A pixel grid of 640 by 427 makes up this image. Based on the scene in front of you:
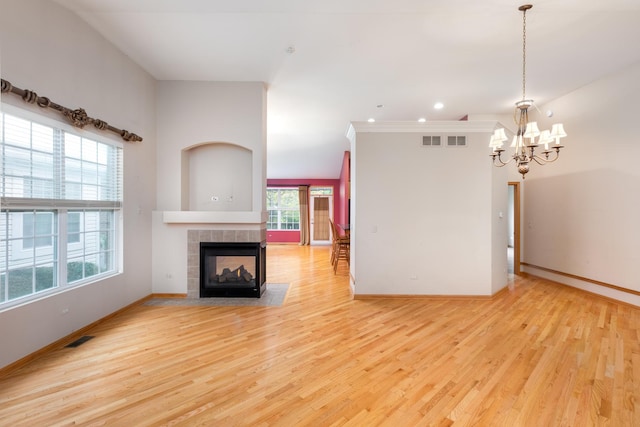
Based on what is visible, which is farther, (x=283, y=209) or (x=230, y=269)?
(x=283, y=209)

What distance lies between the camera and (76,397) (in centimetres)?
195

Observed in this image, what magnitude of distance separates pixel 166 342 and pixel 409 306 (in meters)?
2.99

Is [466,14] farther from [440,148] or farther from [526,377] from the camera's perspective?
[526,377]

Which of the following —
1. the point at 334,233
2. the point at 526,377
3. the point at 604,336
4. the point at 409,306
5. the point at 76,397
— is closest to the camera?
the point at 76,397

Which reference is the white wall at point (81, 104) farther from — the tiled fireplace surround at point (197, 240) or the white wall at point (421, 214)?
the white wall at point (421, 214)

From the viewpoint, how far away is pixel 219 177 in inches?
176

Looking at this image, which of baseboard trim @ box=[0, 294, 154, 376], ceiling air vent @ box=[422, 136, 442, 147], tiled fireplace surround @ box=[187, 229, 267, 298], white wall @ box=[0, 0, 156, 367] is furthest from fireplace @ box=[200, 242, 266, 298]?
ceiling air vent @ box=[422, 136, 442, 147]

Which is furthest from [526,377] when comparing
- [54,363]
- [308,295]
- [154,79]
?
[154,79]

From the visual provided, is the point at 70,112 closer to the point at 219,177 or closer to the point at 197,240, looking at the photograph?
the point at 219,177

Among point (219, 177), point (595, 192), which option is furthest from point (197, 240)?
point (595, 192)

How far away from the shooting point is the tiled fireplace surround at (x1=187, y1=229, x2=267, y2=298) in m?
4.16

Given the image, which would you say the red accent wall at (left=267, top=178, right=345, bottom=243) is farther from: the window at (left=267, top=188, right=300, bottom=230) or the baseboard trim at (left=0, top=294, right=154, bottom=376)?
the baseboard trim at (left=0, top=294, right=154, bottom=376)

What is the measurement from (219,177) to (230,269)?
1477 millimetres

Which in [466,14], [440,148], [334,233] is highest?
[466,14]
